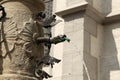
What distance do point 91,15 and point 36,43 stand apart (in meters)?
4.71

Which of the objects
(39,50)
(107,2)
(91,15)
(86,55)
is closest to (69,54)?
(86,55)

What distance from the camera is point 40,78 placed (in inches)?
182

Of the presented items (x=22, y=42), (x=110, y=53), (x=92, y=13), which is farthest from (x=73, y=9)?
(x=22, y=42)

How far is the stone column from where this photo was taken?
444cm

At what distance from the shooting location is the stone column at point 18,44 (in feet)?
14.6

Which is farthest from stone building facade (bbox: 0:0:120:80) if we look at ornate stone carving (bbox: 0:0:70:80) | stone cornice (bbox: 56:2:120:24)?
ornate stone carving (bbox: 0:0:70:80)

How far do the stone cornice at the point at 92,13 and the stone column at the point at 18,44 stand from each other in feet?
14.1

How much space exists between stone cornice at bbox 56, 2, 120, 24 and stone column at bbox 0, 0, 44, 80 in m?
4.29

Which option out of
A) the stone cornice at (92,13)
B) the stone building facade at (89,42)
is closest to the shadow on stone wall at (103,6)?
the stone building facade at (89,42)

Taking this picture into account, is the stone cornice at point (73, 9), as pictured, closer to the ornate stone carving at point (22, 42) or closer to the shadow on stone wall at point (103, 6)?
the shadow on stone wall at point (103, 6)

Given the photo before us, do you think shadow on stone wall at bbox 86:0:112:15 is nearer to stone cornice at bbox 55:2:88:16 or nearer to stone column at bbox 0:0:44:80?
stone cornice at bbox 55:2:88:16

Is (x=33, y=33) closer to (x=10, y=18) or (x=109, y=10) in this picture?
(x=10, y=18)

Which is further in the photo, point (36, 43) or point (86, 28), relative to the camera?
point (86, 28)

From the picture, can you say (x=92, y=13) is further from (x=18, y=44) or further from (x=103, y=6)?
(x=18, y=44)
